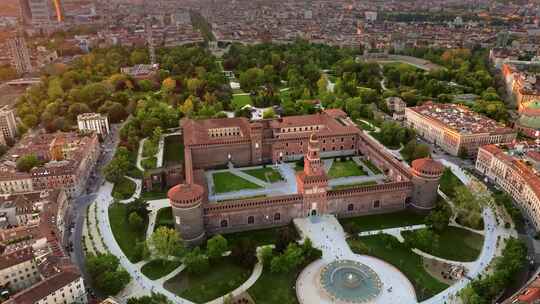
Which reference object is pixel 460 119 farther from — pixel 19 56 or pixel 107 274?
pixel 19 56

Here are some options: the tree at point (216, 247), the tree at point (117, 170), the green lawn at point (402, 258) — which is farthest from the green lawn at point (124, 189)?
the green lawn at point (402, 258)

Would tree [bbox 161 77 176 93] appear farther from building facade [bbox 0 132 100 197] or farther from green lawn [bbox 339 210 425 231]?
green lawn [bbox 339 210 425 231]

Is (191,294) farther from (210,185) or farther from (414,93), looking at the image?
(414,93)

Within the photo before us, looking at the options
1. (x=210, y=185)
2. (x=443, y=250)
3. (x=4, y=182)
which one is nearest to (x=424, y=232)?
(x=443, y=250)

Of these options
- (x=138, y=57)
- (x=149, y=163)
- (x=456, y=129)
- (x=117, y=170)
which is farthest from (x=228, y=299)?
(x=138, y=57)

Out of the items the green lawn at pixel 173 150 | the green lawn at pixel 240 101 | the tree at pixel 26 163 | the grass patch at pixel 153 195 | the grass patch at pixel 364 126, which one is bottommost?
the grass patch at pixel 153 195

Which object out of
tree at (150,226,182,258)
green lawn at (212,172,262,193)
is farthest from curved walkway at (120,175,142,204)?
tree at (150,226,182,258)

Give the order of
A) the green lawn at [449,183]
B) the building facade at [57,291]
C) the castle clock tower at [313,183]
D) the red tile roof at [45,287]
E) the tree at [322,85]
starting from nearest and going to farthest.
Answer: the red tile roof at [45,287]
the building facade at [57,291]
the castle clock tower at [313,183]
the green lawn at [449,183]
the tree at [322,85]

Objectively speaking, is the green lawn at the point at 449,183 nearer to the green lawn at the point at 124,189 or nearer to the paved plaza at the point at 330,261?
the paved plaza at the point at 330,261
